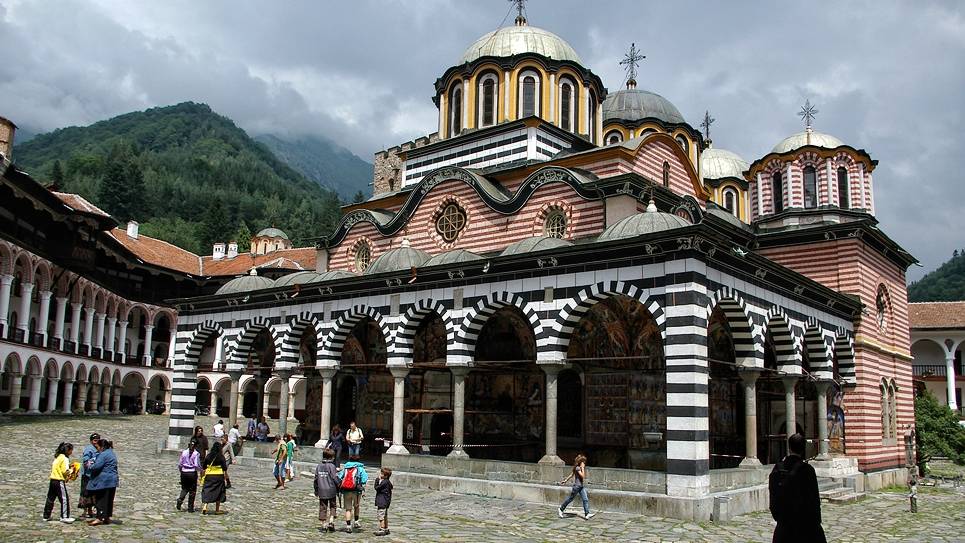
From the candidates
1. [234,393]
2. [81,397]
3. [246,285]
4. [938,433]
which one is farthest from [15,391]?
[938,433]

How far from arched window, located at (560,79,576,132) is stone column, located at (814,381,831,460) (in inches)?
382

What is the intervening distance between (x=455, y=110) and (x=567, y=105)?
3288 millimetres

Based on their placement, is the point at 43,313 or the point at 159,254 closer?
the point at 43,313

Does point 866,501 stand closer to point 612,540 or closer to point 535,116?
point 612,540

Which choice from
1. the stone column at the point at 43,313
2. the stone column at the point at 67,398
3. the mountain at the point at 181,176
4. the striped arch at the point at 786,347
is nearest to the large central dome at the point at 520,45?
the striped arch at the point at 786,347

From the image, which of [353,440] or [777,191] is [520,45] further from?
[353,440]

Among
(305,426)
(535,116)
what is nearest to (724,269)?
(535,116)

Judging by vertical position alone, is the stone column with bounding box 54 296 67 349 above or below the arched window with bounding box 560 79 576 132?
below

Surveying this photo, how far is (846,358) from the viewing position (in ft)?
69.9

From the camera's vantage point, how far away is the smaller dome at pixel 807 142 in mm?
25391

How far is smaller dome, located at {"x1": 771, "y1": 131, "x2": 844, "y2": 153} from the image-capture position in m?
25.4

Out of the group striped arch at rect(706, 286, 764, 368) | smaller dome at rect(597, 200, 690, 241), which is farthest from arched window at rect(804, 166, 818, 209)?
smaller dome at rect(597, 200, 690, 241)

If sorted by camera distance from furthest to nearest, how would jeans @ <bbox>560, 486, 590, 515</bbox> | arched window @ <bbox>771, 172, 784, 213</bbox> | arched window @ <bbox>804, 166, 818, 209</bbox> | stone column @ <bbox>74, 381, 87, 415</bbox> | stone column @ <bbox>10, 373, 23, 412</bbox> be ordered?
stone column @ <bbox>74, 381, 87, 415</bbox>, stone column @ <bbox>10, 373, 23, 412</bbox>, arched window @ <bbox>771, 172, 784, 213</bbox>, arched window @ <bbox>804, 166, 818, 209</bbox>, jeans @ <bbox>560, 486, 590, 515</bbox>

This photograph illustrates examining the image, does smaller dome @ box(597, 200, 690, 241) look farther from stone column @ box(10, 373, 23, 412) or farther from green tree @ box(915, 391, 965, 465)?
stone column @ box(10, 373, 23, 412)
